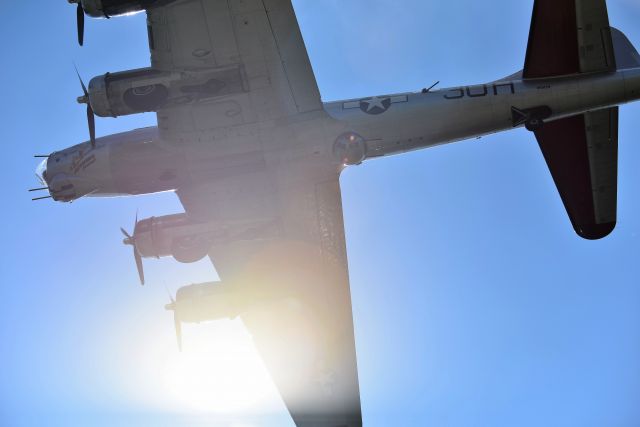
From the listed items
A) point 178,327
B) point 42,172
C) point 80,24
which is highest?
point 80,24

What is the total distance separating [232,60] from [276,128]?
7.56 feet

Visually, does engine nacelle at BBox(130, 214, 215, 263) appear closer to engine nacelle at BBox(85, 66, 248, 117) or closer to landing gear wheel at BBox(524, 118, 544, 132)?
engine nacelle at BBox(85, 66, 248, 117)

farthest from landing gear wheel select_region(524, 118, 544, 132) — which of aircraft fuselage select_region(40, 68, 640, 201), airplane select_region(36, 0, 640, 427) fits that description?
aircraft fuselage select_region(40, 68, 640, 201)

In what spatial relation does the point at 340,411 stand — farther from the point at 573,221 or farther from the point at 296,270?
the point at 573,221

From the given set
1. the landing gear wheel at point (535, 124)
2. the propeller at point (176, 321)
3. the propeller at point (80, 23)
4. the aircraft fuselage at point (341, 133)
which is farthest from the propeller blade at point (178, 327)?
the landing gear wheel at point (535, 124)

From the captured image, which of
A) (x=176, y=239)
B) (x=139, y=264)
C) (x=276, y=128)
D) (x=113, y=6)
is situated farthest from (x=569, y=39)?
(x=139, y=264)

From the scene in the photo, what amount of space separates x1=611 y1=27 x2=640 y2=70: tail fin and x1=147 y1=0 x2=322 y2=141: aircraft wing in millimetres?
8850

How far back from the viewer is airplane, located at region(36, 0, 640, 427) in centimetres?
1728

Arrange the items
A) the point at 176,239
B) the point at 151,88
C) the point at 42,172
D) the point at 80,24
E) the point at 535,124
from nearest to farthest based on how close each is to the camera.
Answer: the point at 80,24, the point at 151,88, the point at 535,124, the point at 176,239, the point at 42,172

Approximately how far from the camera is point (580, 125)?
18.7 m

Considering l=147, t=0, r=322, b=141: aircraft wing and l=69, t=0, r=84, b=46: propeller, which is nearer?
l=69, t=0, r=84, b=46: propeller

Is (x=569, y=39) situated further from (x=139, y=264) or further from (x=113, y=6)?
(x=139, y=264)

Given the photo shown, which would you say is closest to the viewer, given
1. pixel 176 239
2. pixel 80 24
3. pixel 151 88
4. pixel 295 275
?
pixel 80 24

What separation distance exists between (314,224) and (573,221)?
26.2 ft
